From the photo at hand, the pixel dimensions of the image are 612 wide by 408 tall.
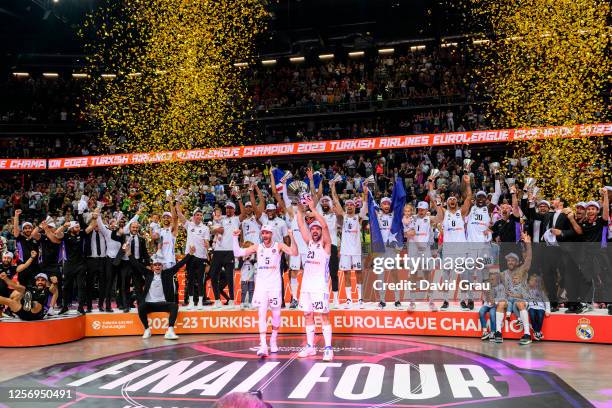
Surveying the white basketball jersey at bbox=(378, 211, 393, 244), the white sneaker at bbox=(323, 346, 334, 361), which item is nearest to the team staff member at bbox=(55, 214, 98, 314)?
the white sneaker at bbox=(323, 346, 334, 361)

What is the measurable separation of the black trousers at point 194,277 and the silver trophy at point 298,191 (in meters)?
2.62

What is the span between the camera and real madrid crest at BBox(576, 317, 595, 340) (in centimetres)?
1202

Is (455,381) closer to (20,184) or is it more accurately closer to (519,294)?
(519,294)

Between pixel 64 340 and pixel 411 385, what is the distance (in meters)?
8.08

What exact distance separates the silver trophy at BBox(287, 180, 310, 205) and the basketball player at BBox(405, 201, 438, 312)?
255 centimetres

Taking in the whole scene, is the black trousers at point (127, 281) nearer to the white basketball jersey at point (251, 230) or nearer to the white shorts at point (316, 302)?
the white basketball jersey at point (251, 230)

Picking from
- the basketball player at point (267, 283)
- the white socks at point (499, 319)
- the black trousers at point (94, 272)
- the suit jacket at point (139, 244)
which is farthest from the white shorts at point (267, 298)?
the black trousers at point (94, 272)

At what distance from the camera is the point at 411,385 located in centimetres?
894

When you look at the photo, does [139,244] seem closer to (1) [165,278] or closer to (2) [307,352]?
(1) [165,278]

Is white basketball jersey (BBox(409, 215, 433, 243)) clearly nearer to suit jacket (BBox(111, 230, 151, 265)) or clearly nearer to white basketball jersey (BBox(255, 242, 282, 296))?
white basketball jersey (BBox(255, 242, 282, 296))

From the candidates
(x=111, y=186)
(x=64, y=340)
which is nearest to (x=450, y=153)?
(x=111, y=186)

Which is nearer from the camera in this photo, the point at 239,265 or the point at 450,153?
the point at 239,265

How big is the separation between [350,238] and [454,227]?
2.29 metres

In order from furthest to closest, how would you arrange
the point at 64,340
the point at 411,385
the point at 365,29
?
the point at 365,29, the point at 64,340, the point at 411,385
